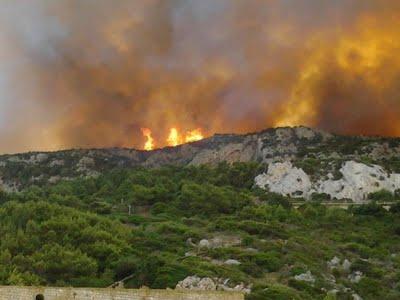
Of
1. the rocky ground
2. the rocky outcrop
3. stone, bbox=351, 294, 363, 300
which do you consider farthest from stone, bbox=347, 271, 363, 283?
the rocky ground

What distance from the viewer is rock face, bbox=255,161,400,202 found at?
308 ft

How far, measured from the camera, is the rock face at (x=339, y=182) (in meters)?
93.9

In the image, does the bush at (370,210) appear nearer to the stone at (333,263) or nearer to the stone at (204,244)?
the stone at (333,263)

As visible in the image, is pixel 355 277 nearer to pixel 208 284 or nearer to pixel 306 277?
pixel 306 277

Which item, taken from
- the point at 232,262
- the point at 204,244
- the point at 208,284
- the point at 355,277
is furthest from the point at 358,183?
the point at 208,284

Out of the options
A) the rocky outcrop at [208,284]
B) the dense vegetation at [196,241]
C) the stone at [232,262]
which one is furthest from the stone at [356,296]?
the rocky outcrop at [208,284]

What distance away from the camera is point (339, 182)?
95250 mm

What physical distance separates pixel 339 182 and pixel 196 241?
42719 millimetres

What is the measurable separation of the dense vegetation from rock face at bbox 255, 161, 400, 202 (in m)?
3.02

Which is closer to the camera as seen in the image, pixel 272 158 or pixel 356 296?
pixel 356 296

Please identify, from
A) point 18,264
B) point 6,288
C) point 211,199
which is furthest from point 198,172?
point 6,288

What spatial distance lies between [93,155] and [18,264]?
134131 mm

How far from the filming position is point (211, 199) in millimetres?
81062

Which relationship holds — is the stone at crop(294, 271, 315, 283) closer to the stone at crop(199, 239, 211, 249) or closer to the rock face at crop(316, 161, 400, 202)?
the stone at crop(199, 239, 211, 249)
